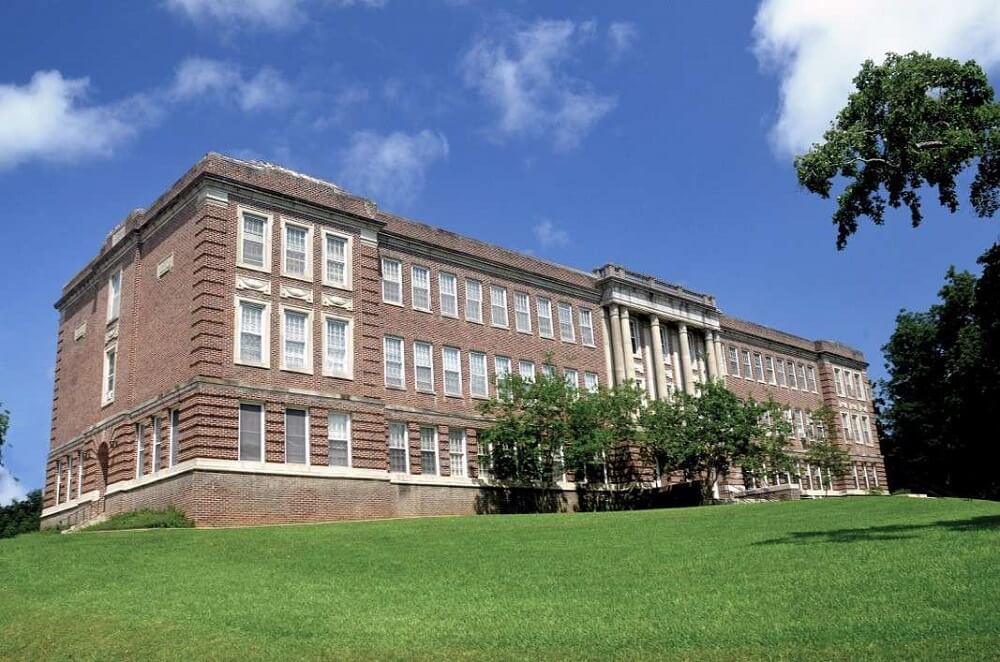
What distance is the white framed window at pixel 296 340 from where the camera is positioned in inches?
1395

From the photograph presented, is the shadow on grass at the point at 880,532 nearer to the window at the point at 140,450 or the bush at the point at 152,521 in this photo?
the bush at the point at 152,521

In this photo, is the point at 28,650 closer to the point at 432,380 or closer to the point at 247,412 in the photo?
the point at 247,412

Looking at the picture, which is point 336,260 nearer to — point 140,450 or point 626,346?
point 140,450

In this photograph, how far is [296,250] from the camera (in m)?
36.9

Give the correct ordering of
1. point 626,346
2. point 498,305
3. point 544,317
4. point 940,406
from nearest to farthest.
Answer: point 498,305 → point 544,317 → point 626,346 → point 940,406

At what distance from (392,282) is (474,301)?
196 inches

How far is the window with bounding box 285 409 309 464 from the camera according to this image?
113ft

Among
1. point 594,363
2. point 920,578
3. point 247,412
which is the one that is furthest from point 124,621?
point 594,363

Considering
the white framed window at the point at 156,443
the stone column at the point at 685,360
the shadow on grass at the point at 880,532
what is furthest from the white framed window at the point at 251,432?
the stone column at the point at 685,360

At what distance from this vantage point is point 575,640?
11.8 meters

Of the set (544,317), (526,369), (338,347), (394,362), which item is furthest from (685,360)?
(338,347)

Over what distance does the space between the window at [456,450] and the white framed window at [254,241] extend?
11015 mm

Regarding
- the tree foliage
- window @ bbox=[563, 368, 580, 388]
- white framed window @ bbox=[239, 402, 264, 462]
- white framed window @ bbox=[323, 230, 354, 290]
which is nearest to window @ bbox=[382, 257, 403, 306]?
white framed window @ bbox=[323, 230, 354, 290]

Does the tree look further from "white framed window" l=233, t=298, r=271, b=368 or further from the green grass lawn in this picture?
"white framed window" l=233, t=298, r=271, b=368
